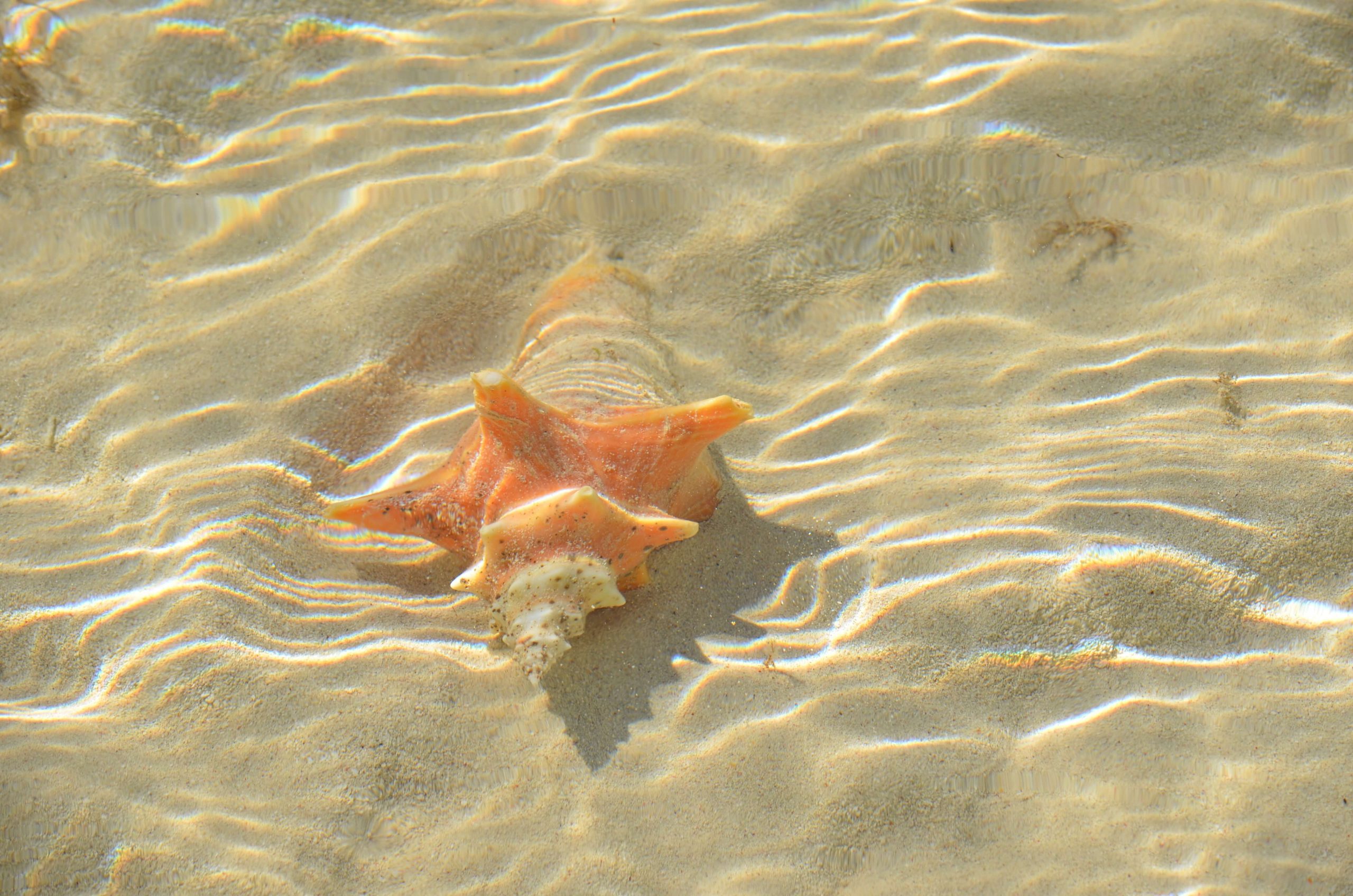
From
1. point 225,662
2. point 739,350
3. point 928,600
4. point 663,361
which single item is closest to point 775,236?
point 739,350

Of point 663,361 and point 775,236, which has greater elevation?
point 775,236

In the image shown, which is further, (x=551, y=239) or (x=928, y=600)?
(x=551, y=239)

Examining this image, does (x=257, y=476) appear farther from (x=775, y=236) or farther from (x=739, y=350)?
(x=775, y=236)

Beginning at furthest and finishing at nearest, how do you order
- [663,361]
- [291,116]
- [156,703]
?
[291,116] < [663,361] < [156,703]

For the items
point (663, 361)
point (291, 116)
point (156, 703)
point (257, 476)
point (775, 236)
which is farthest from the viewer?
point (291, 116)

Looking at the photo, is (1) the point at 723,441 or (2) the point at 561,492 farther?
(1) the point at 723,441

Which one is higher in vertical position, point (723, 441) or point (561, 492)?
point (561, 492)

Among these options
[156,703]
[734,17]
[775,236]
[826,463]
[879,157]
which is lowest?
[156,703]
